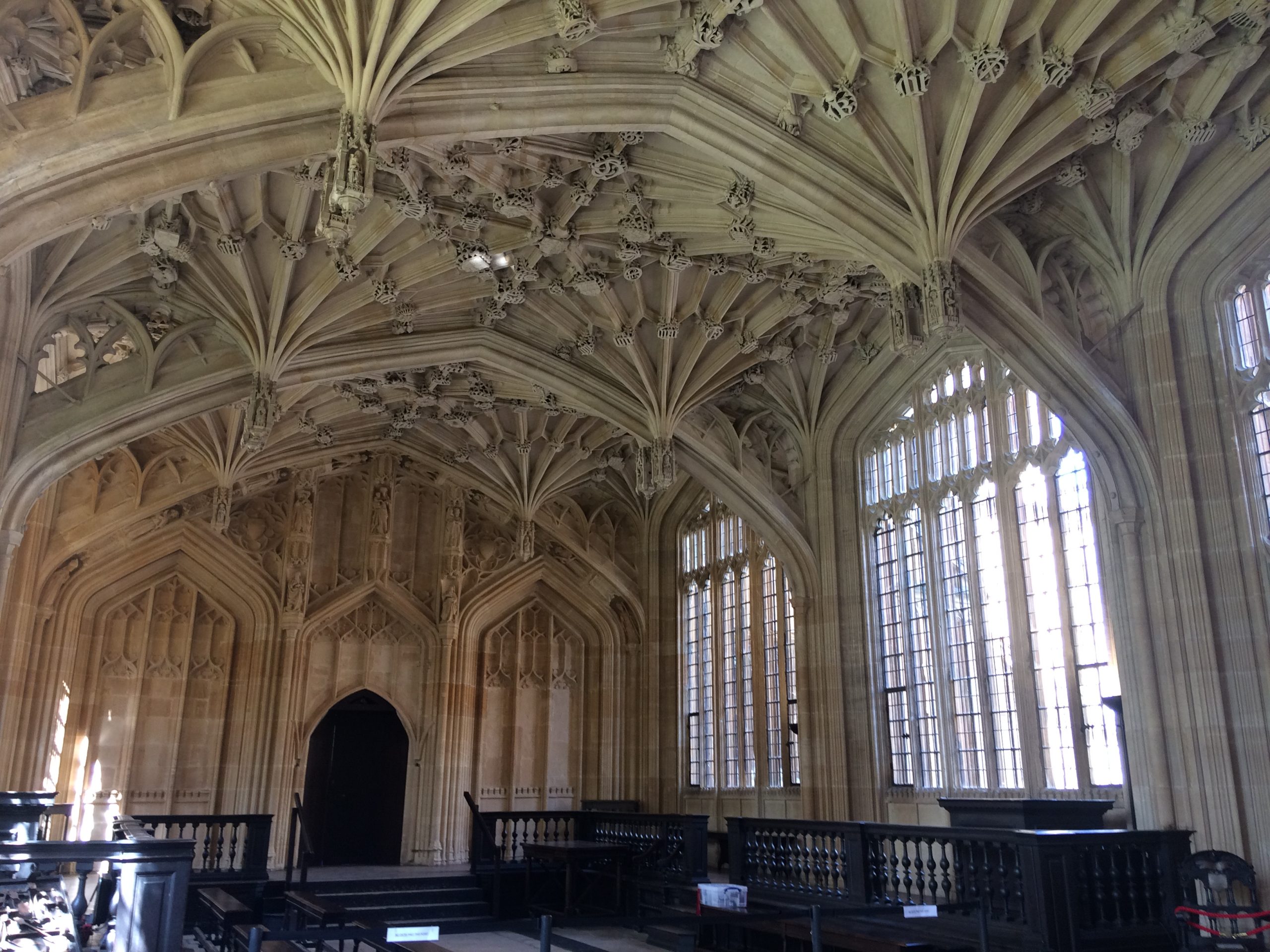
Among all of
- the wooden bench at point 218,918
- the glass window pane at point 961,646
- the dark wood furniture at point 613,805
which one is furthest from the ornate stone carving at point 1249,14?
the dark wood furniture at point 613,805

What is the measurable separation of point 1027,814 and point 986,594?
4.70 metres

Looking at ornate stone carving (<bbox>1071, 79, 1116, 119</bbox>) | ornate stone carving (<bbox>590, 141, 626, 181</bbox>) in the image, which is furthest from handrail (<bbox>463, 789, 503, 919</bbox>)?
ornate stone carving (<bbox>1071, 79, 1116, 119</bbox>)

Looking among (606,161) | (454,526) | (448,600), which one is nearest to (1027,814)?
(606,161)

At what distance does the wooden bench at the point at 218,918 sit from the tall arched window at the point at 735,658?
28.4ft

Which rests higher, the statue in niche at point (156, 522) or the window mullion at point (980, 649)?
the statue in niche at point (156, 522)

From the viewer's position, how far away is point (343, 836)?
62.5ft

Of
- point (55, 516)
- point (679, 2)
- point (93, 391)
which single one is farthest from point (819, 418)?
point (55, 516)

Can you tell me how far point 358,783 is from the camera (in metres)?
19.5

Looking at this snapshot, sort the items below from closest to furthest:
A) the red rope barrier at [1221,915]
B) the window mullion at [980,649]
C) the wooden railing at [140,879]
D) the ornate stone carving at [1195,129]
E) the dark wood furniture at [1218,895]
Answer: the wooden railing at [140,879] < the red rope barrier at [1221,915] < the dark wood furniture at [1218,895] < the ornate stone carving at [1195,129] < the window mullion at [980,649]

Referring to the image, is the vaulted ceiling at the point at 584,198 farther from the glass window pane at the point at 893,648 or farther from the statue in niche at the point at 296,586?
the statue in niche at the point at 296,586

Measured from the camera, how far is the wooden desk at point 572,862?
14.0 metres

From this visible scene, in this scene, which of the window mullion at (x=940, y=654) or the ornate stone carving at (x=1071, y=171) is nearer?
the ornate stone carving at (x=1071, y=171)

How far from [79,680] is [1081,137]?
16780 millimetres

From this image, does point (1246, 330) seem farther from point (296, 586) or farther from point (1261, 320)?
point (296, 586)
